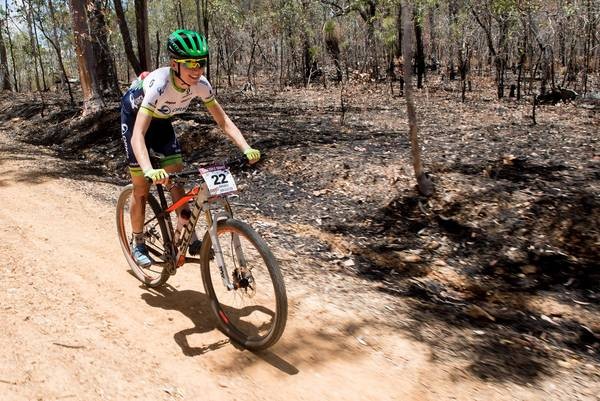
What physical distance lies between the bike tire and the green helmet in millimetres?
1377

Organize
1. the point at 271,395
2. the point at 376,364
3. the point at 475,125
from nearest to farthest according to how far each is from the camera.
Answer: the point at 271,395 → the point at 376,364 → the point at 475,125

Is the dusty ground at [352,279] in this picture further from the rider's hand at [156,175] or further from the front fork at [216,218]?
the rider's hand at [156,175]

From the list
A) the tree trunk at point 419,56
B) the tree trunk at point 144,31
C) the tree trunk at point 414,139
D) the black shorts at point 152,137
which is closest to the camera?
the black shorts at point 152,137

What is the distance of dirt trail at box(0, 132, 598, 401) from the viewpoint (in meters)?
3.38

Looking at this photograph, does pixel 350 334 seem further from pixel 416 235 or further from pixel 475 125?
pixel 475 125

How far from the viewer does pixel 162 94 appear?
3.96 m

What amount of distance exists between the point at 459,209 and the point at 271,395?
4739mm

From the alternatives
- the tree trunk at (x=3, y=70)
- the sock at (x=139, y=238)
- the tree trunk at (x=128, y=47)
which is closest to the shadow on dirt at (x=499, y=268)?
the sock at (x=139, y=238)

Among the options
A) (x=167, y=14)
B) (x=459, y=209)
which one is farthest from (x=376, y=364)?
(x=167, y=14)

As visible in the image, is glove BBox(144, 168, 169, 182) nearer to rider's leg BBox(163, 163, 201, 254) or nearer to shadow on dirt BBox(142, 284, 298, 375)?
rider's leg BBox(163, 163, 201, 254)

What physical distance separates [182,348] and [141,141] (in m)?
1.56

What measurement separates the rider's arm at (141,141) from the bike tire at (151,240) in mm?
785

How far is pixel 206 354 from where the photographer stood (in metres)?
3.79

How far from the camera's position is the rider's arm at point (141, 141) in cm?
379
